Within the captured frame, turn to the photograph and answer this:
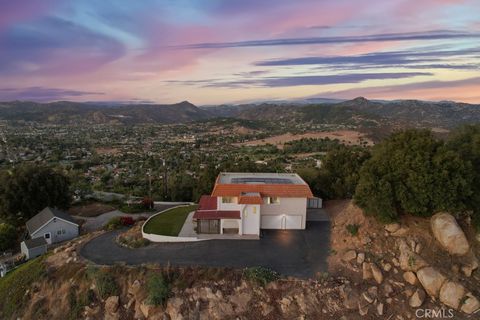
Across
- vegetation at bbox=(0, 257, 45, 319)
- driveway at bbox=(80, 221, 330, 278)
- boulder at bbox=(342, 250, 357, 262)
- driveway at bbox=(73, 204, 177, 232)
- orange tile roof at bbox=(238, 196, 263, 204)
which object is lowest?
driveway at bbox=(73, 204, 177, 232)

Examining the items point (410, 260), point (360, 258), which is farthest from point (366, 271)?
point (410, 260)

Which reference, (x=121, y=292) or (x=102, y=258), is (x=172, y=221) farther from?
(x=121, y=292)

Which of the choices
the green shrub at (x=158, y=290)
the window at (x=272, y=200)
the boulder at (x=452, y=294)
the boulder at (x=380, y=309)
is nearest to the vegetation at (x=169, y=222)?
the green shrub at (x=158, y=290)

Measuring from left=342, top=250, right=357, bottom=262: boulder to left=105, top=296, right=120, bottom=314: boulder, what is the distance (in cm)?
1232

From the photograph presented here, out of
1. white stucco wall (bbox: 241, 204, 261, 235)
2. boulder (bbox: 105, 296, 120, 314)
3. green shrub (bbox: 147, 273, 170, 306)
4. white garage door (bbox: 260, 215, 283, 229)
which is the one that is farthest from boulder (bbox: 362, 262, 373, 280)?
boulder (bbox: 105, 296, 120, 314)

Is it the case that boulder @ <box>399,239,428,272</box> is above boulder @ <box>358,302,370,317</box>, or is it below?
above

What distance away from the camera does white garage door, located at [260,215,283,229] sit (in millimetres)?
24344

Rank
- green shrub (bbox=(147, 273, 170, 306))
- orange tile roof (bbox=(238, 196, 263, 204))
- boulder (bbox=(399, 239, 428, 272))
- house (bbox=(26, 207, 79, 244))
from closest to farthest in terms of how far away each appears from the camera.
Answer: green shrub (bbox=(147, 273, 170, 306))
boulder (bbox=(399, 239, 428, 272))
orange tile roof (bbox=(238, 196, 263, 204))
house (bbox=(26, 207, 79, 244))

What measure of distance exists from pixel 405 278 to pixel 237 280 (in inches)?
342

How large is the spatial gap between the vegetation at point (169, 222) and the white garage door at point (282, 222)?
6.24 metres

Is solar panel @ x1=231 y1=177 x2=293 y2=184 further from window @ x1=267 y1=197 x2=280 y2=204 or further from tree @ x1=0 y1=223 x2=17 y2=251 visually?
tree @ x1=0 y1=223 x2=17 y2=251

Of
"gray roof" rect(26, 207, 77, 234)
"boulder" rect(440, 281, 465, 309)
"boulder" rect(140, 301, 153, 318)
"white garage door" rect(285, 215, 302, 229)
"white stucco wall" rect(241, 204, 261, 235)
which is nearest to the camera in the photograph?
"boulder" rect(440, 281, 465, 309)

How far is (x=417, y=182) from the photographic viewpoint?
20078 mm

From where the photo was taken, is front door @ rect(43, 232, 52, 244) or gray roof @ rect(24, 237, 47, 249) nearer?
gray roof @ rect(24, 237, 47, 249)
